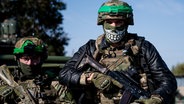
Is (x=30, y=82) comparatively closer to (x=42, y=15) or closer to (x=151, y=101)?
(x=151, y=101)

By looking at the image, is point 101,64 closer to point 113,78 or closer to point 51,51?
point 113,78

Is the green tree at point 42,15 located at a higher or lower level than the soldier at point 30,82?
lower

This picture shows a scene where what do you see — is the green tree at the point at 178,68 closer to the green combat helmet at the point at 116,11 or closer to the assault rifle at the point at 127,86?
the green combat helmet at the point at 116,11

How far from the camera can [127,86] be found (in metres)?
5.20

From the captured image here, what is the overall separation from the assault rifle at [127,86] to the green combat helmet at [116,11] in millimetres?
538

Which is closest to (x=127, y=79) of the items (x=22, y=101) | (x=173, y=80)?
(x=173, y=80)

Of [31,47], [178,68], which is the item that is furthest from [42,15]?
[31,47]

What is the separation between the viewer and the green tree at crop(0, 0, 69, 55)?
32.2 meters

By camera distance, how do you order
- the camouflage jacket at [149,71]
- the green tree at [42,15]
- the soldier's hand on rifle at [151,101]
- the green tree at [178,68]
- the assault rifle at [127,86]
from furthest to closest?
1. the green tree at [178,68]
2. the green tree at [42,15]
3. the camouflage jacket at [149,71]
4. the assault rifle at [127,86]
5. the soldier's hand on rifle at [151,101]

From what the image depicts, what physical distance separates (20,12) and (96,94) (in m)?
27.6

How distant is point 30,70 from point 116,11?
154 cm

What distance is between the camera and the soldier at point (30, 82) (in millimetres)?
6172

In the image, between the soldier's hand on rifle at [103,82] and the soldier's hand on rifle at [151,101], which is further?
the soldier's hand on rifle at [103,82]

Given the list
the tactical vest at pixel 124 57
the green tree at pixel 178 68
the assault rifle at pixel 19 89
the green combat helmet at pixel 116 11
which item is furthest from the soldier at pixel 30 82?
the green tree at pixel 178 68
